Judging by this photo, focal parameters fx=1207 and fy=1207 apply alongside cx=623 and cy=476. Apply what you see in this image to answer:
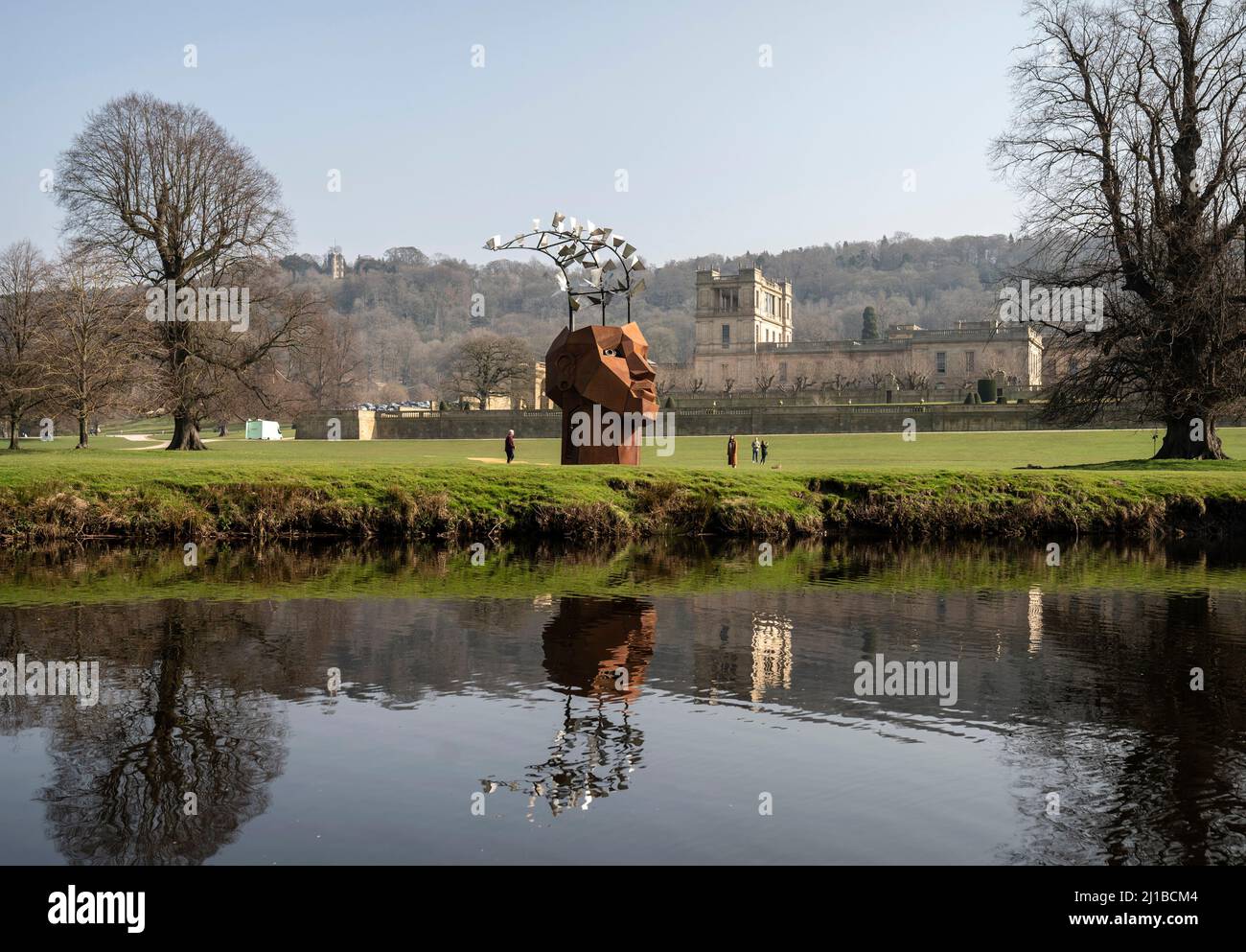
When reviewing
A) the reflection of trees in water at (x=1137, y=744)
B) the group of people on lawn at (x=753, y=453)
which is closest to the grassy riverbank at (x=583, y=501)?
the group of people on lawn at (x=753, y=453)

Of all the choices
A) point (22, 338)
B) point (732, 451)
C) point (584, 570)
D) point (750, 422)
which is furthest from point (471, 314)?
point (584, 570)

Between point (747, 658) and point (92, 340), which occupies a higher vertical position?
point (92, 340)

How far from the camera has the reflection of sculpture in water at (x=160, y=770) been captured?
7066 millimetres

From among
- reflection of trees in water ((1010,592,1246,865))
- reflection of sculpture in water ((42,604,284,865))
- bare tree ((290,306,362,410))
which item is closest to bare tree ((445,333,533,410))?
bare tree ((290,306,362,410))

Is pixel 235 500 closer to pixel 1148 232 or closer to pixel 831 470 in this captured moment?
pixel 831 470

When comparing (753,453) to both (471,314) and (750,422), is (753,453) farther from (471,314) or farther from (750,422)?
(471,314)

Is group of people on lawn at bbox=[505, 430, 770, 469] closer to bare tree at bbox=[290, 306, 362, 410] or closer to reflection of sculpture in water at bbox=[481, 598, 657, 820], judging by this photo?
reflection of sculpture in water at bbox=[481, 598, 657, 820]

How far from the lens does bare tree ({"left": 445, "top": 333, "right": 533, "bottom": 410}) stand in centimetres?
8750

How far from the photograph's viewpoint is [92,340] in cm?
3891

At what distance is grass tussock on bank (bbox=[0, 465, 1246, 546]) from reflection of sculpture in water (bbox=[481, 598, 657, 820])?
8938 millimetres

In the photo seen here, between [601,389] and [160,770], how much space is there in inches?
801

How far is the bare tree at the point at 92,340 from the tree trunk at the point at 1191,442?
31.8 m

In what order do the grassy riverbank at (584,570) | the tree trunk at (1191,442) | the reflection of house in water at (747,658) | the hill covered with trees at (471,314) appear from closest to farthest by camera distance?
the reflection of house in water at (747,658) < the grassy riverbank at (584,570) < the tree trunk at (1191,442) < the hill covered with trees at (471,314)

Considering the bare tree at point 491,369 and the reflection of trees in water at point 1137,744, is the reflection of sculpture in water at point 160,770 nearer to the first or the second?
the reflection of trees in water at point 1137,744
